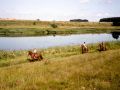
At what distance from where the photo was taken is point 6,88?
11.4 m

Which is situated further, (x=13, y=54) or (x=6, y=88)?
(x=13, y=54)

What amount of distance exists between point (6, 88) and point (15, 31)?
2794 inches

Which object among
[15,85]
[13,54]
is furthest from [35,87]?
[13,54]

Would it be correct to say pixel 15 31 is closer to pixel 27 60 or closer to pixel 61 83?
pixel 27 60

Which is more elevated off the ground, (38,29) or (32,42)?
(38,29)

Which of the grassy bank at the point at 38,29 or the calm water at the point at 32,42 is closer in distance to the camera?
the calm water at the point at 32,42

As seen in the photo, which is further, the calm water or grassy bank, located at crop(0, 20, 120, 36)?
grassy bank, located at crop(0, 20, 120, 36)

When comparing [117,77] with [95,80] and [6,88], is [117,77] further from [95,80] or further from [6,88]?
[6,88]

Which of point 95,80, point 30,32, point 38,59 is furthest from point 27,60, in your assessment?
point 30,32

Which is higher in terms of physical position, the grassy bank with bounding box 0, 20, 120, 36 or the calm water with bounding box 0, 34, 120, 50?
the grassy bank with bounding box 0, 20, 120, 36

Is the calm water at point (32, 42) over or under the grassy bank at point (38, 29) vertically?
under

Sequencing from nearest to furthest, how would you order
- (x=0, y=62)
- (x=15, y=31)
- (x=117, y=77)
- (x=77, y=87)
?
1. (x=77, y=87)
2. (x=117, y=77)
3. (x=0, y=62)
4. (x=15, y=31)

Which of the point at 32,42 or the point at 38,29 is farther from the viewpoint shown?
the point at 38,29

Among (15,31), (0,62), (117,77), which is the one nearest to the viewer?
(117,77)
